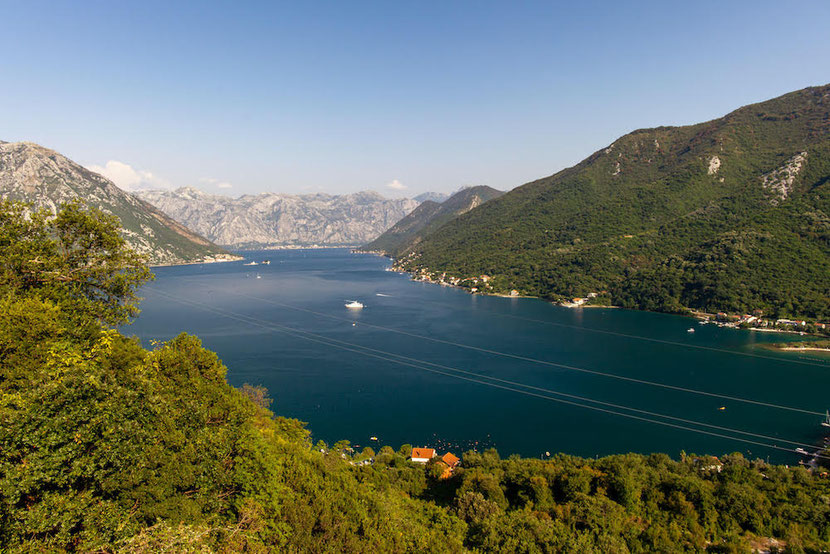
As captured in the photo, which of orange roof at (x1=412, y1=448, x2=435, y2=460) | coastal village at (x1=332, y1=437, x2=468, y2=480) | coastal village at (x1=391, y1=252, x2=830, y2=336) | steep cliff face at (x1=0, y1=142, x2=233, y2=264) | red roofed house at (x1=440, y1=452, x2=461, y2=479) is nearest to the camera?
red roofed house at (x1=440, y1=452, x2=461, y2=479)

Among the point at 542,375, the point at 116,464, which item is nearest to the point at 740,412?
the point at 542,375

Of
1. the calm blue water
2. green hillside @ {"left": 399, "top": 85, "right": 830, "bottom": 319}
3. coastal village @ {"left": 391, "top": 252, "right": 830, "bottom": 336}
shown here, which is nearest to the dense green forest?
the calm blue water

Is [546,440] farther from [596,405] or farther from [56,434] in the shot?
[56,434]

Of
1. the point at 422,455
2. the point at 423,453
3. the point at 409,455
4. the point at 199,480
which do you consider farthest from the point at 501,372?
the point at 199,480

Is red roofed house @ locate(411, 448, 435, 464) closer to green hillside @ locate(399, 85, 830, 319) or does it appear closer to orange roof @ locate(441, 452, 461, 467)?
orange roof @ locate(441, 452, 461, 467)

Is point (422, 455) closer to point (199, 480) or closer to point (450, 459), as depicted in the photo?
point (450, 459)
